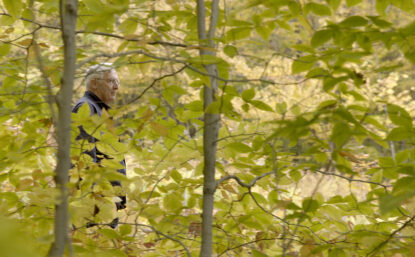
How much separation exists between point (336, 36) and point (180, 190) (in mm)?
738

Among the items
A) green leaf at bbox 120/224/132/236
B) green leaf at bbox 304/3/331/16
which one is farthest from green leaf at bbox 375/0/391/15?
green leaf at bbox 120/224/132/236

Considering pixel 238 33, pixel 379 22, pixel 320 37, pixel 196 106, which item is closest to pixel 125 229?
pixel 196 106

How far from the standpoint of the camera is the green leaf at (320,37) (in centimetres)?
100

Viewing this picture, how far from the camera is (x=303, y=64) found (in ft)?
3.68

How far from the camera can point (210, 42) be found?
3.99 ft

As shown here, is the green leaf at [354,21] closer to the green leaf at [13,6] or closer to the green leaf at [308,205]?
the green leaf at [308,205]

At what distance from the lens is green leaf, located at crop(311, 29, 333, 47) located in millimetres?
1000

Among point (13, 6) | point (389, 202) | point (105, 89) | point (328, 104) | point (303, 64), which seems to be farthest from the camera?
point (105, 89)

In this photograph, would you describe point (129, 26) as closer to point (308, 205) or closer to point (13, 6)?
point (13, 6)

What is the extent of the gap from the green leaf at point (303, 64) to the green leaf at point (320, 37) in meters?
0.09

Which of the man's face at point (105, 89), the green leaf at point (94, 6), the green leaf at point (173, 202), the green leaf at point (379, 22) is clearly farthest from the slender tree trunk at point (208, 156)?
the man's face at point (105, 89)

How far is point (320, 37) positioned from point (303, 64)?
5.1 inches

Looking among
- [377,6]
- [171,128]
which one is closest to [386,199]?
[377,6]

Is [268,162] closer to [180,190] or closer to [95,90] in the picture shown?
[180,190]
